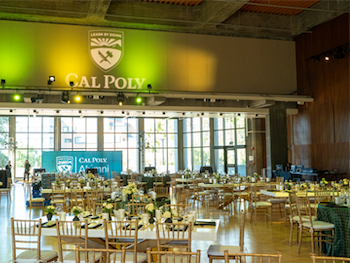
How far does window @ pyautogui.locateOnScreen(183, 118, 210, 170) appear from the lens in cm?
2519

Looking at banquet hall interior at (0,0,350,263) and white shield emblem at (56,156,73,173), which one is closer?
banquet hall interior at (0,0,350,263)

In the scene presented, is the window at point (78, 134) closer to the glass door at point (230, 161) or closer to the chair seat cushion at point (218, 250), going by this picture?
the glass door at point (230, 161)

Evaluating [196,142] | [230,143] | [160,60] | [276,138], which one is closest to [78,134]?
[196,142]

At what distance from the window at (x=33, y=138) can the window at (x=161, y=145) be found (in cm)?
700

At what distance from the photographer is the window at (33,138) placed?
26.5 meters

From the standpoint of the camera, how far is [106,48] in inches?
579

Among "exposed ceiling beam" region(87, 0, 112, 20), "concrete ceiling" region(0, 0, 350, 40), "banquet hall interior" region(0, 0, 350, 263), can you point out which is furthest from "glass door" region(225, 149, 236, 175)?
"exposed ceiling beam" region(87, 0, 112, 20)

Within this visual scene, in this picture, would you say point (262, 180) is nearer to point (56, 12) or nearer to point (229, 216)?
point (229, 216)

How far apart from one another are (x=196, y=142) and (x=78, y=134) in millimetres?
8684

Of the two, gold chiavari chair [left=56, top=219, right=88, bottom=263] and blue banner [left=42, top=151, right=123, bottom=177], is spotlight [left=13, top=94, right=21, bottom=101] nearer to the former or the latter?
gold chiavari chair [left=56, top=219, right=88, bottom=263]

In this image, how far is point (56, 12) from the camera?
46.1 feet

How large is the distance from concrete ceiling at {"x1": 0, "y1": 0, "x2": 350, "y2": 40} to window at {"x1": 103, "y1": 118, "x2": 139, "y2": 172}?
12.5 metres

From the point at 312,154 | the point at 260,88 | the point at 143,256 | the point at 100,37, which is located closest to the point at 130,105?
the point at 100,37

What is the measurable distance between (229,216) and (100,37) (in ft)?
28.7
